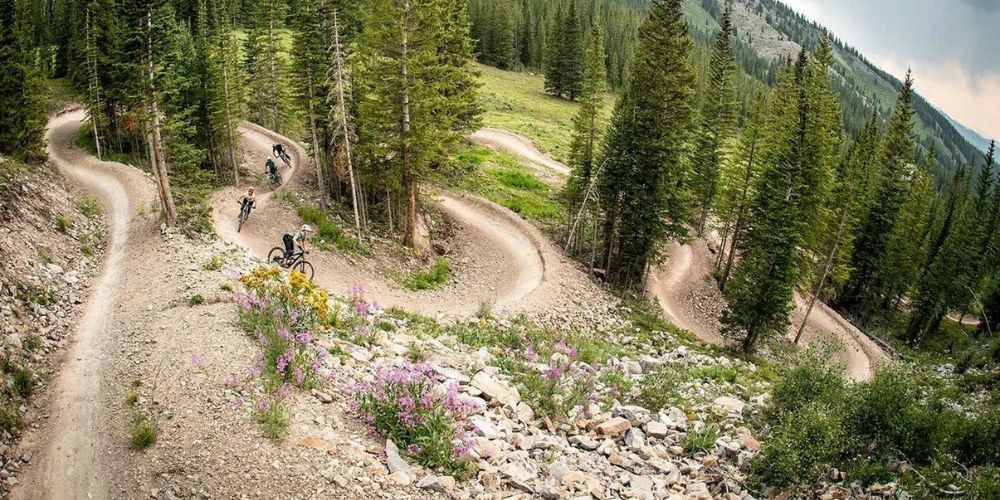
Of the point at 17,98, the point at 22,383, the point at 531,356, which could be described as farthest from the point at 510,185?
the point at 22,383

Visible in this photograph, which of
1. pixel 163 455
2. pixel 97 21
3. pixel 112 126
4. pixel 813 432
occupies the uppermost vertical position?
pixel 97 21

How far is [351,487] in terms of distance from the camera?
412 inches

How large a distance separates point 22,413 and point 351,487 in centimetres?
873

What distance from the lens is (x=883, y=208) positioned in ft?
173

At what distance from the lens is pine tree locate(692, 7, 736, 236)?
4850 cm

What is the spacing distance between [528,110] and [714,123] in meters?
34.9

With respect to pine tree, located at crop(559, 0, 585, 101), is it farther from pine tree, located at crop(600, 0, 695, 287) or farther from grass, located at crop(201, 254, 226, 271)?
grass, located at crop(201, 254, 226, 271)

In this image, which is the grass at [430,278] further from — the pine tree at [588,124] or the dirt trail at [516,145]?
the dirt trail at [516,145]

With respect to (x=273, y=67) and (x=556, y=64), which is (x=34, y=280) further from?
(x=556, y=64)

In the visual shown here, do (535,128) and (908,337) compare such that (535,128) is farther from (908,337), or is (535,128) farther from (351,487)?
(351,487)

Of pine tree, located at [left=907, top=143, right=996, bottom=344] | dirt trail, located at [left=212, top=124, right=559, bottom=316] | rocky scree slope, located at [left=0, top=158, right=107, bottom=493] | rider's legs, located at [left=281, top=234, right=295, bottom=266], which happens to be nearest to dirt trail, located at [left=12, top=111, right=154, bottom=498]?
rocky scree slope, located at [left=0, top=158, right=107, bottom=493]

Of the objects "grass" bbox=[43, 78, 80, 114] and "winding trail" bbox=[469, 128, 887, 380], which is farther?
"grass" bbox=[43, 78, 80, 114]

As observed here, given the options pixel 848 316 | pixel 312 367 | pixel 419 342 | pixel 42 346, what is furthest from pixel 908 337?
pixel 42 346

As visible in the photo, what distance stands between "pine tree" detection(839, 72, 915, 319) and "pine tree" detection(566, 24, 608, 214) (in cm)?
2590
